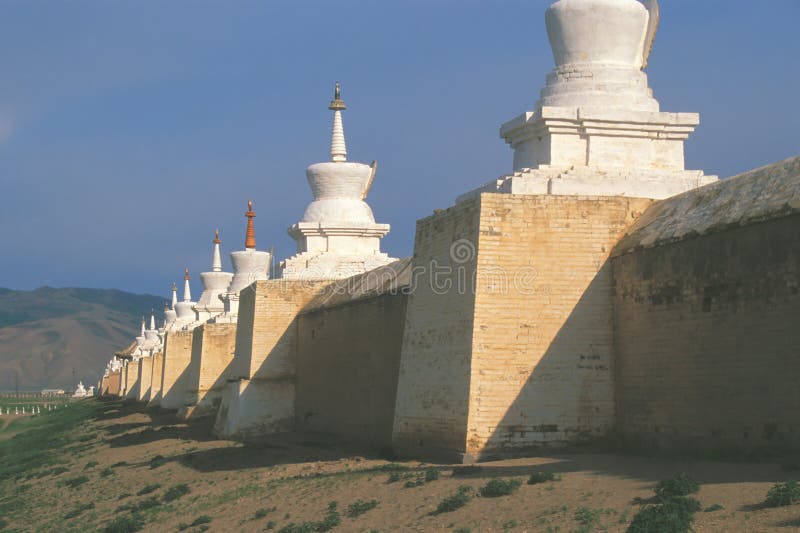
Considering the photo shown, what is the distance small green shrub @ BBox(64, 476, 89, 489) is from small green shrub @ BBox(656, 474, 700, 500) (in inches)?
571

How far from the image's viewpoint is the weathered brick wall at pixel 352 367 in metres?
19.0

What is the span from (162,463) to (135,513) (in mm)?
4848

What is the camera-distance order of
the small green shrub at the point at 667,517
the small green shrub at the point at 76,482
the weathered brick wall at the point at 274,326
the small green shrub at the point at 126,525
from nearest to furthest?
the small green shrub at the point at 667,517 < the small green shrub at the point at 126,525 < the small green shrub at the point at 76,482 < the weathered brick wall at the point at 274,326

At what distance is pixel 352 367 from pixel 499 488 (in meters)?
9.92

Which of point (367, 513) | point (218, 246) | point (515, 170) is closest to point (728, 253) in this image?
point (367, 513)

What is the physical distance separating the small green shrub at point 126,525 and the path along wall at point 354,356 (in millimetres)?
3899

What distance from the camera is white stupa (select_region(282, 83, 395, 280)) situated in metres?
30.3

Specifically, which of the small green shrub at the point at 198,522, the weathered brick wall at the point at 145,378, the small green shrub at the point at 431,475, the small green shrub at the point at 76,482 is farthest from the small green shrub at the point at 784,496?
the weathered brick wall at the point at 145,378

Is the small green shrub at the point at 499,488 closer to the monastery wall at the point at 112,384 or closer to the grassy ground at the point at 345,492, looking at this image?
the grassy ground at the point at 345,492

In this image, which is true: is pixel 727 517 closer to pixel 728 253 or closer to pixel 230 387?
pixel 728 253

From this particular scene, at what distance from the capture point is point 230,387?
1062 inches

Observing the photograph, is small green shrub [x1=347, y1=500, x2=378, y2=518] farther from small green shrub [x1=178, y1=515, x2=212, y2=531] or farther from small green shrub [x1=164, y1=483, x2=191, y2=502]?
small green shrub [x1=164, y1=483, x2=191, y2=502]

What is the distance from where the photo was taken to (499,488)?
11648 millimetres

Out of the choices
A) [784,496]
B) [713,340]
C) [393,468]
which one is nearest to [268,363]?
[393,468]
